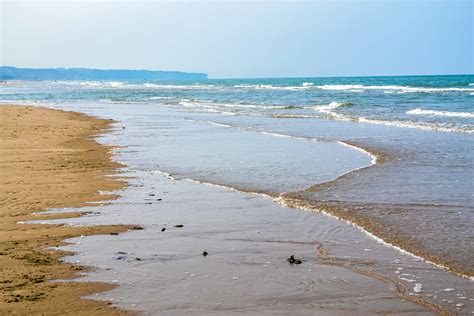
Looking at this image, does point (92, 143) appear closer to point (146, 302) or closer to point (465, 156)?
point (465, 156)

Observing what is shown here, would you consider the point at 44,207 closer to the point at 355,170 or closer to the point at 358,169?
the point at 355,170

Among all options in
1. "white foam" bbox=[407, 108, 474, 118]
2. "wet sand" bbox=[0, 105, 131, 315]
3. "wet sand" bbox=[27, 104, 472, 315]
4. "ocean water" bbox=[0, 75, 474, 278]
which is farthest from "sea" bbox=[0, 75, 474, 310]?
"white foam" bbox=[407, 108, 474, 118]

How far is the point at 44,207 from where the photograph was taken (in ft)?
28.6

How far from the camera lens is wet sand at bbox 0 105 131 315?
4.95 meters

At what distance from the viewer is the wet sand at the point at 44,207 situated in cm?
495

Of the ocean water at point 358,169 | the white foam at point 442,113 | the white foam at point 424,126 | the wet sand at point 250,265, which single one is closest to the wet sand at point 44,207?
the wet sand at point 250,265

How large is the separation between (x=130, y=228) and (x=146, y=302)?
263 centimetres

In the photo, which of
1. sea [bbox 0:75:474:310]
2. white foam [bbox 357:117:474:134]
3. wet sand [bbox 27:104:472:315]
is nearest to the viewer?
wet sand [bbox 27:104:472:315]

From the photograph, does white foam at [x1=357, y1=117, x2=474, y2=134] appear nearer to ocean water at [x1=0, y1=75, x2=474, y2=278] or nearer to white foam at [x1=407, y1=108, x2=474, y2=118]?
ocean water at [x1=0, y1=75, x2=474, y2=278]

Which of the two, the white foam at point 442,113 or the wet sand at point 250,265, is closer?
the wet sand at point 250,265

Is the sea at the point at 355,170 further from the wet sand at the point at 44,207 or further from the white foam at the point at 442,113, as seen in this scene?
the white foam at the point at 442,113

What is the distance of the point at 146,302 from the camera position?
4934mm

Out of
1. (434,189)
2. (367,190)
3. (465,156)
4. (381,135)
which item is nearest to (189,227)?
(367,190)

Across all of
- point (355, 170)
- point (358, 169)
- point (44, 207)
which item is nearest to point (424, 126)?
point (358, 169)
